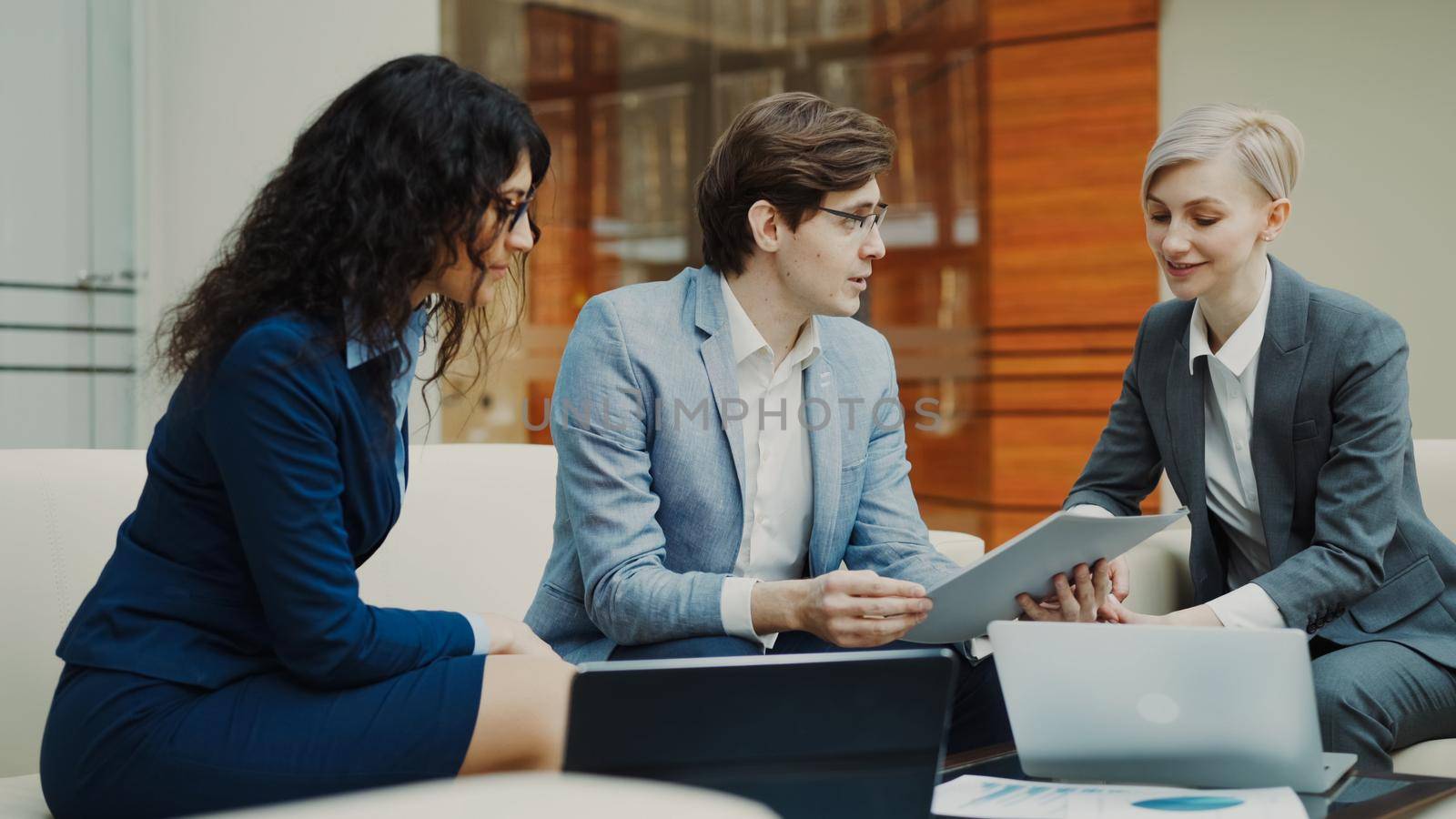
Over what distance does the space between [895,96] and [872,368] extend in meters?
4.33

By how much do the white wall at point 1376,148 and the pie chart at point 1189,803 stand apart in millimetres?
4079

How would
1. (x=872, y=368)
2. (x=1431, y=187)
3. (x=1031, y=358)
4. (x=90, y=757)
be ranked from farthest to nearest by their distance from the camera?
(x=1031, y=358)
(x=1431, y=187)
(x=872, y=368)
(x=90, y=757)

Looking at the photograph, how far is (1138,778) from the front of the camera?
54.3 inches

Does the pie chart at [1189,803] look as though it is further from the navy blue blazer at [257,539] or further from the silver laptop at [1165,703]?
the navy blue blazer at [257,539]

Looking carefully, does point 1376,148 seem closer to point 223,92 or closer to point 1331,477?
point 1331,477

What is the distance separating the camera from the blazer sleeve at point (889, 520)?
205cm

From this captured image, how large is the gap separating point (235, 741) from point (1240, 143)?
165 cm

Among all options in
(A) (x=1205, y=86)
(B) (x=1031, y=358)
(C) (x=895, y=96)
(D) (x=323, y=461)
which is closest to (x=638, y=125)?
(C) (x=895, y=96)

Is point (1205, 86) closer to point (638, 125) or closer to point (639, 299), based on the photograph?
point (638, 125)

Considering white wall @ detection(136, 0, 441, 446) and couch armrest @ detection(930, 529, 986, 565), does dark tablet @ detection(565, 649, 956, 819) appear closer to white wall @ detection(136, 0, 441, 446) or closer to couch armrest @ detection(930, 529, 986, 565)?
couch armrest @ detection(930, 529, 986, 565)

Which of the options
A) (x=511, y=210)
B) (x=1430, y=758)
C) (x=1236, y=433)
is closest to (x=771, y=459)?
(x=511, y=210)

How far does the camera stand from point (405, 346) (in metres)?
1.47

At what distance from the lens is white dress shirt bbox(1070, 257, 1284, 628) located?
213 centimetres

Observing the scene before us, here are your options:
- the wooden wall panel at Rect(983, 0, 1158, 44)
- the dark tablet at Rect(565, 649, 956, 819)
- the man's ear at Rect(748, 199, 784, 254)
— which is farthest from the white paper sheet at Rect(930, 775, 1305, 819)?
the wooden wall panel at Rect(983, 0, 1158, 44)
